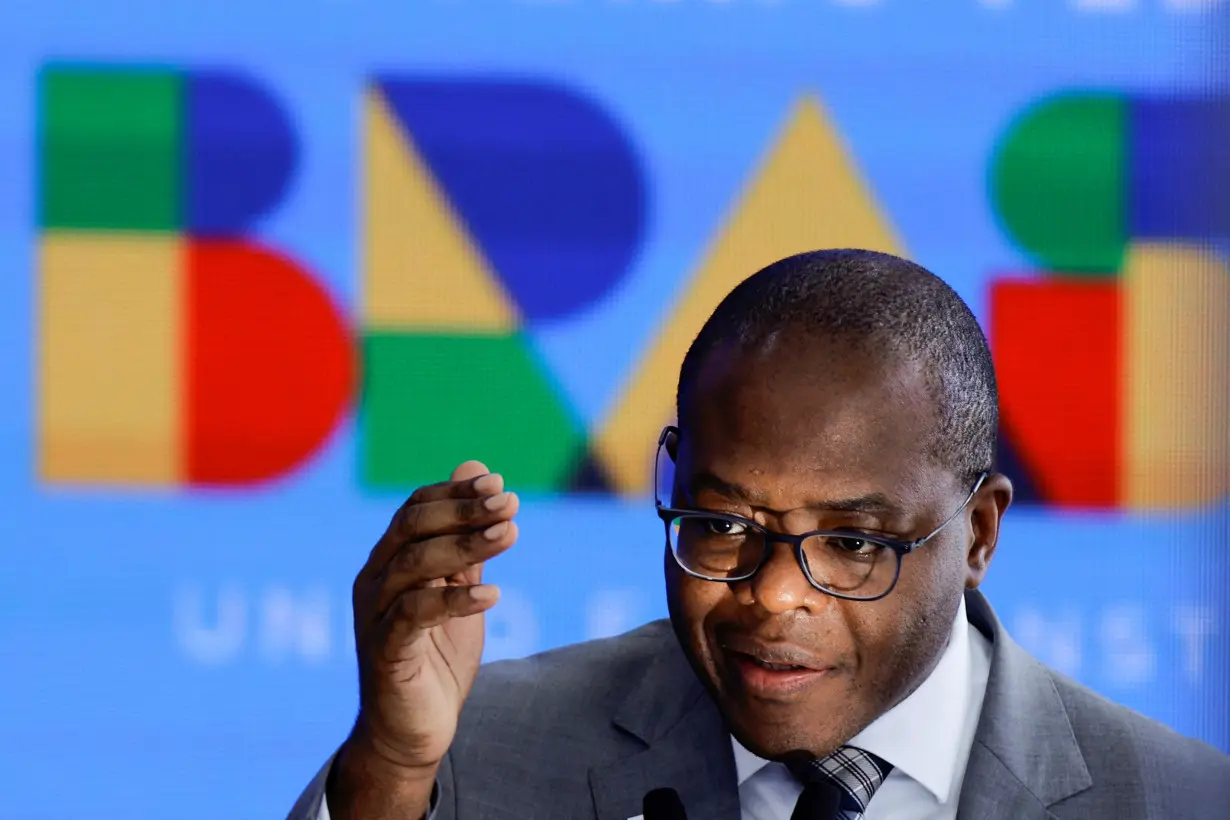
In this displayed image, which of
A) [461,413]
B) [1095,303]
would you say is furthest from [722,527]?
[1095,303]

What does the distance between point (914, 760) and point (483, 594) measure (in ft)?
1.75

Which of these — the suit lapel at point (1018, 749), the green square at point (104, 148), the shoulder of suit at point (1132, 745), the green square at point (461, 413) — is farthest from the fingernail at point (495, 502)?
the green square at point (104, 148)

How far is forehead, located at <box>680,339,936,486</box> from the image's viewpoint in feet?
4.42

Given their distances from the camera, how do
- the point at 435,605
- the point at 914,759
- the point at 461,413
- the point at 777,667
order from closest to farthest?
1. the point at 435,605
2. the point at 777,667
3. the point at 914,759
4. the point at 461,413

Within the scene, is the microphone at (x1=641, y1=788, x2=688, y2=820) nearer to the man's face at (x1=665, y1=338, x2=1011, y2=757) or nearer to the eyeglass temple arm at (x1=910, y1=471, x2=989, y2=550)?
the man's face at (x1=665, y1=338, x2=1011, y2=757)

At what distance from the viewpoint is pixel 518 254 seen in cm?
249

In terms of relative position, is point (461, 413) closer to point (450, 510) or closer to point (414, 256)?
point (414, 256)

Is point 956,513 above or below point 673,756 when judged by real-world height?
above

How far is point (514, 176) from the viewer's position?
2504mm

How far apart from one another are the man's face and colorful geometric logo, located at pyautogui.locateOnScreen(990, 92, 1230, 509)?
115cm

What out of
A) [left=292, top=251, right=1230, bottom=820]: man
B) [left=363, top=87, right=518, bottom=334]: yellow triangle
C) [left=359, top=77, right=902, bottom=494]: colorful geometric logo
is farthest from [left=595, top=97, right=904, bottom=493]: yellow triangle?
[left=292, top=251, right=1230, bottom=820]: man

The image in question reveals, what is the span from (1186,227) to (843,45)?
659mm

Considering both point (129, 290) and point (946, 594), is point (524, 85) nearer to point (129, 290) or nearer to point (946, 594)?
point (129, 290)

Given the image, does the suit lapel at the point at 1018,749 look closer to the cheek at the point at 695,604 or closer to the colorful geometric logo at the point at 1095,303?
the cheek at the point at 695,604
